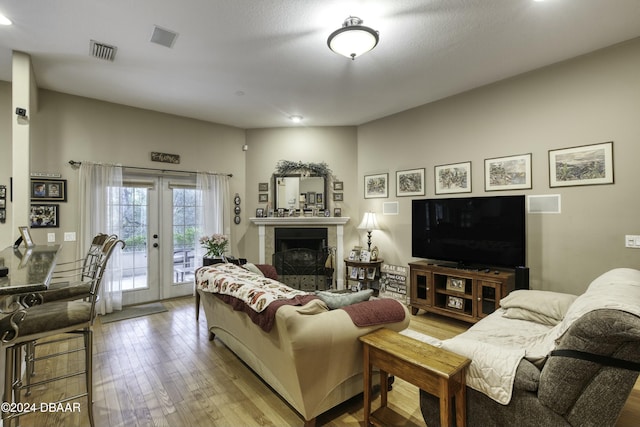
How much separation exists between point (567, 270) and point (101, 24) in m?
5.21

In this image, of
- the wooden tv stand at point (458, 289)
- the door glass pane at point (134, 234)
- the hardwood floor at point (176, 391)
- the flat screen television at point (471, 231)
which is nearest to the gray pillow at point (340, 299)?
the hardwood floor at point (176, 391)

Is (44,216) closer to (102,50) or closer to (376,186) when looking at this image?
(102,50)

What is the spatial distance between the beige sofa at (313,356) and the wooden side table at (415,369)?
0.14 meters

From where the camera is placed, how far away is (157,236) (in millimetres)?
4887

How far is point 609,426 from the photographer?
4.34 ft

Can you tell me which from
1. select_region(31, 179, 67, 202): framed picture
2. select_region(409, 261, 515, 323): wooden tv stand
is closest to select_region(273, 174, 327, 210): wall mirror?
select_region(409, 261, 515, 323): wooden tv stand

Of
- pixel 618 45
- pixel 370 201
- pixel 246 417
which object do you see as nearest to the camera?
pixel 246 417

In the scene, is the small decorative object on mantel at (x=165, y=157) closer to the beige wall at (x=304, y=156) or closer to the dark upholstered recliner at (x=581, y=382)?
the beige wall at (x=304, y=156)

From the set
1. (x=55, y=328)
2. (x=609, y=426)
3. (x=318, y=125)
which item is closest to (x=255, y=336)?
(x=55, y=328)

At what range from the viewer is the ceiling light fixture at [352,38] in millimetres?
2402

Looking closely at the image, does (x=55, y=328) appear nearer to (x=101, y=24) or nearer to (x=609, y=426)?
(x=101, y=24)

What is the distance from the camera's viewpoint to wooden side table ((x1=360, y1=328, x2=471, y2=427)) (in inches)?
58.7

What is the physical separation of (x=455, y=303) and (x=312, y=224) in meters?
2.70

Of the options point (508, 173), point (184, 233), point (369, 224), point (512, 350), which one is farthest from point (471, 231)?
point (184, 233)
